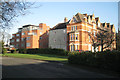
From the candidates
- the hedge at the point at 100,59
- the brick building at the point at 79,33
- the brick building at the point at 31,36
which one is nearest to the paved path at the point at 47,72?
the hedge at the point at 100,59

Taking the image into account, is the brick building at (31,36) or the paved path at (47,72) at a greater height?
the brick building at (31,36)

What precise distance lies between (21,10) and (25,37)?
204 feet

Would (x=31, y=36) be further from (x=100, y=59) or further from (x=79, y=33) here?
(x=100, y=59)

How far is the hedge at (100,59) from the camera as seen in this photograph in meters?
10.9

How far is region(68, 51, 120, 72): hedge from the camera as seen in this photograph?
10.9 meters

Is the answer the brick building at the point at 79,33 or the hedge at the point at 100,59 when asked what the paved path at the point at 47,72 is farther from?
the brick building at the point at 79,33

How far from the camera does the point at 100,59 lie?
12.5 meters

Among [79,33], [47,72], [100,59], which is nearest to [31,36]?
[79,33]

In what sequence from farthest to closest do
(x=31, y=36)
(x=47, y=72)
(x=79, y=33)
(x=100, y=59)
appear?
(x=31, y=36) → (x=79, y=33) → (x=100, y=59) → (x=47, y=72)

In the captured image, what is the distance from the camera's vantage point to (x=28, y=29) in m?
70.2

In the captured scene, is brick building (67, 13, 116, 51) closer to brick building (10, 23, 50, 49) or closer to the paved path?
brick building (10, 23, 50, 49)

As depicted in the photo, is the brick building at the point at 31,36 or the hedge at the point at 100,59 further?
the brick building at the point at 31,36

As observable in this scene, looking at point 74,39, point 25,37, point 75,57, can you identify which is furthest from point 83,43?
point 25,37

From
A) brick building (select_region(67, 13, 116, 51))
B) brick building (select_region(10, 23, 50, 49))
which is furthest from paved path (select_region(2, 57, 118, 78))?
brick building (select_region(10, 23, 50, 49))
